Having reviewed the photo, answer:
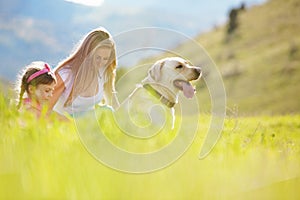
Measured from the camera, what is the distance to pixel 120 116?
276 centimetres

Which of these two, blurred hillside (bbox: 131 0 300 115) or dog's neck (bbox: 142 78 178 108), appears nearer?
dog's neck (bbox: 142 78 178 108)

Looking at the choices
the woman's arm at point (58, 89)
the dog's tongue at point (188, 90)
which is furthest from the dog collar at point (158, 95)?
the woman's arm at point (58, 89)

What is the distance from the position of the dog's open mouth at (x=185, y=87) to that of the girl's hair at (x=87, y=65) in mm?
474

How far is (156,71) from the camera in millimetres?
4211

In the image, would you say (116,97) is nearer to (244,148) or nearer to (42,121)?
(244,148)

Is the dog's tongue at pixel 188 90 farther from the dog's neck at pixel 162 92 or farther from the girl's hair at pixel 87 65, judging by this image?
the girl's hair at pixel 87 65

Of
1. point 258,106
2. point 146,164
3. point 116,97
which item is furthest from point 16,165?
point 258,106

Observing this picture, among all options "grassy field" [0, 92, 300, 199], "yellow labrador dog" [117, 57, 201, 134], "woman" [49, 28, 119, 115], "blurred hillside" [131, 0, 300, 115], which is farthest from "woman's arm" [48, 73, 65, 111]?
"blurred hillside" [131, 0, 300, 115]

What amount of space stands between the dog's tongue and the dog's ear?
7.8 inches

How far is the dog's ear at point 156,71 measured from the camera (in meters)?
4.17

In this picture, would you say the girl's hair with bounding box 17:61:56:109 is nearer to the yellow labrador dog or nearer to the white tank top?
the white tank top

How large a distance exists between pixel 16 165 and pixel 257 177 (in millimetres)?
1054

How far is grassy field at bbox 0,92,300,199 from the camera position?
215 cm

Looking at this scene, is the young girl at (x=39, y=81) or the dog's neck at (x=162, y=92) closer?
the young girl at (x=39, y=81)
